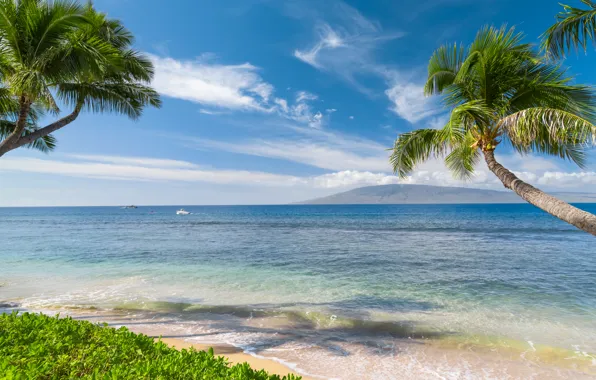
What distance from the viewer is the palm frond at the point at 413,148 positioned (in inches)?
275

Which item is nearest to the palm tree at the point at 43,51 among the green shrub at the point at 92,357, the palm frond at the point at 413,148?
the green shrub at the point at 92,357

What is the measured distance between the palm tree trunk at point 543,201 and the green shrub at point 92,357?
170 inches

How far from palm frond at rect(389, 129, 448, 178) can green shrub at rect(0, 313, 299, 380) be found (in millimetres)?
6103

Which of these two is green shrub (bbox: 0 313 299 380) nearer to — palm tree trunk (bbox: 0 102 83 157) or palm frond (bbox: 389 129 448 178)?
palm tree trunk (bbox: 0 102 83 157)

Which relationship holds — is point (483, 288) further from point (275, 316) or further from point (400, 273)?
point (275, 316)

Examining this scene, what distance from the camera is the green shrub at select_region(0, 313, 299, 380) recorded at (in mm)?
2512

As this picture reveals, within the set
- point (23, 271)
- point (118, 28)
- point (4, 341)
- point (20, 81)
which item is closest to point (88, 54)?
point (20, 81)

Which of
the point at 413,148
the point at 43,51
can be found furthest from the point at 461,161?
the point at 43,51

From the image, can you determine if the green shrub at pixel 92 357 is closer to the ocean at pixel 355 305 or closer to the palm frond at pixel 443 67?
the ocean at pixel 355 305

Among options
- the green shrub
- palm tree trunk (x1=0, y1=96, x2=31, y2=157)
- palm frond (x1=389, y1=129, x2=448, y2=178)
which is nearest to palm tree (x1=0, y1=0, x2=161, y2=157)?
palm tree trunk (x1=0, y1=96, x2=31, y2=157)

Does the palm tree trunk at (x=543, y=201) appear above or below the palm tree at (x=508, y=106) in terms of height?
below

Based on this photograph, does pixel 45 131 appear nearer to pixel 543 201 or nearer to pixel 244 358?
pixel 244 358

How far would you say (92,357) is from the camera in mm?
2891

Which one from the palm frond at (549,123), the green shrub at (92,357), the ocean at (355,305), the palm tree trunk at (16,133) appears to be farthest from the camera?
the palm tree trunk at (16,133)
